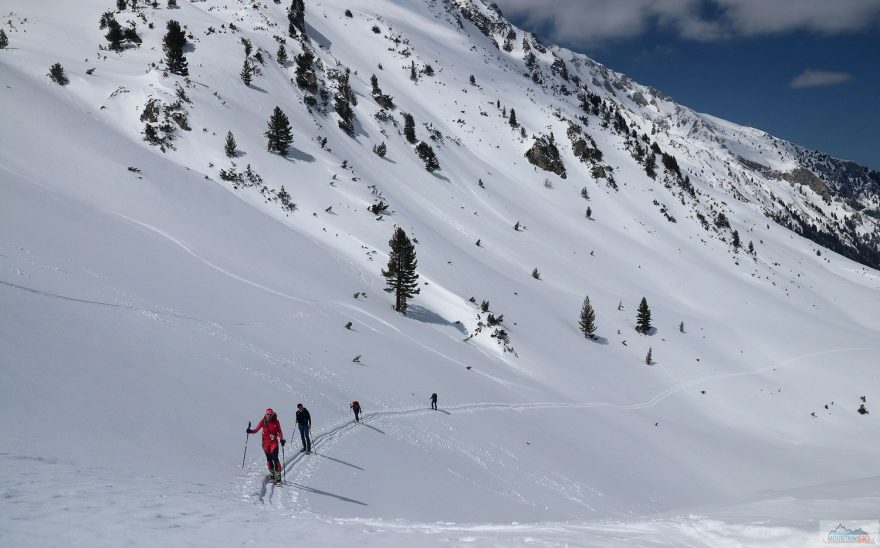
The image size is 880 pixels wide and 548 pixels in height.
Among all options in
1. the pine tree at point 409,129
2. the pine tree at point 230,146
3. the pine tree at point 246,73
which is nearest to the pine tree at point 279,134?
the pine tree at point 230,146

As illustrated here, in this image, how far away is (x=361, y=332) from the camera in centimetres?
3186

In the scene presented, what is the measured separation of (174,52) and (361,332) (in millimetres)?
45747

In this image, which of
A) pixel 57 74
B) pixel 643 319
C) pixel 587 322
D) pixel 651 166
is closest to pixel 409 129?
pixel 587 322

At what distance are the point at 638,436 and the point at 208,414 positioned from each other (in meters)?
30.2

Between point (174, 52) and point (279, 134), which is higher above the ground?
point (174, 52)

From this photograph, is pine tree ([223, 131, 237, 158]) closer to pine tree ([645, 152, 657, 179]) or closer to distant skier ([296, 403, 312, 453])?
distant skier ([296, 403, 312, 453])

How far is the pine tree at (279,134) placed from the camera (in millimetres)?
54688

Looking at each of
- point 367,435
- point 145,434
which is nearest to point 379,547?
point 145,434

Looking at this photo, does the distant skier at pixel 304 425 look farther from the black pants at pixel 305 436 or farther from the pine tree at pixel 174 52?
the pine tree at pixel 174 52

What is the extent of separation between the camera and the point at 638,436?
34500mm

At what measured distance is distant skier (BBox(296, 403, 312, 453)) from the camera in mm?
15000

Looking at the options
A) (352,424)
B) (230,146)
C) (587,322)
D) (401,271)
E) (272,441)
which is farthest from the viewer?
(587,322)

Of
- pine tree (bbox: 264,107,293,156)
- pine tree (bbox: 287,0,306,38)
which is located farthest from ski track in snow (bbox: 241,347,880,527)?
pine tree (bbox: 287,0,306,38)

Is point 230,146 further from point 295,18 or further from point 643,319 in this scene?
point 295,18
